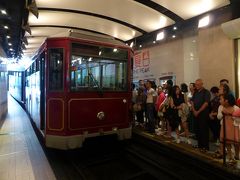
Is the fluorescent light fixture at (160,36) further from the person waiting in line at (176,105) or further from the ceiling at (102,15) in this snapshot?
the person waiting in line at (176,105)

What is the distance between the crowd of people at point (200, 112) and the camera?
4798 mm

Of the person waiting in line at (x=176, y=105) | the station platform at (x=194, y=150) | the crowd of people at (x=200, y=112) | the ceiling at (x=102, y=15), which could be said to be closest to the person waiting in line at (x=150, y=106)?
the crowd of people at (x=200, y=112)

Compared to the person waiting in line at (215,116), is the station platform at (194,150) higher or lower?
lower

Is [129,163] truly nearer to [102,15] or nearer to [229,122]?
[229,122]

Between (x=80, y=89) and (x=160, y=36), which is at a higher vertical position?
(x=160, y=36)

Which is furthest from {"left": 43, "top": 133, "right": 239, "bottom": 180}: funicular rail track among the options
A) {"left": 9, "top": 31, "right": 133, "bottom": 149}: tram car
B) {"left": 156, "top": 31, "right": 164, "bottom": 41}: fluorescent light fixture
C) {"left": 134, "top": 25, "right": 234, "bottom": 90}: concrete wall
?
{"left": 156, "top": 31, "right": 164, "bottom": 41}: fluorescent light fixture

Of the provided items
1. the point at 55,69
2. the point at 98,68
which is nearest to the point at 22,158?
the point at 55,69

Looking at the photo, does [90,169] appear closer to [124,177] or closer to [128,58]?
[124,177]

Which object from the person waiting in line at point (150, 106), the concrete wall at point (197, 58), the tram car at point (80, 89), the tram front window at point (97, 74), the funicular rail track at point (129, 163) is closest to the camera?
the funicular rail track at point (129, 163)

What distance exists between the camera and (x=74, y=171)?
16.7ft

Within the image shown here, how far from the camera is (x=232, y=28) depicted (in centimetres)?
621

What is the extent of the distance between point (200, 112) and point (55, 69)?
3525 mm

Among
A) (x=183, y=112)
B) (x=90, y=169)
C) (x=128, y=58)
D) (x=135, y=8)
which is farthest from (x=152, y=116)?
(x=135, y=8)

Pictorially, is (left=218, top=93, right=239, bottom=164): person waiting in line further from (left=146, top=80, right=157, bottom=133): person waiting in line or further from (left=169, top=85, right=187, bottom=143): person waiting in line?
(left=146, top=80, right=157, bottom=133): person waiting in line
